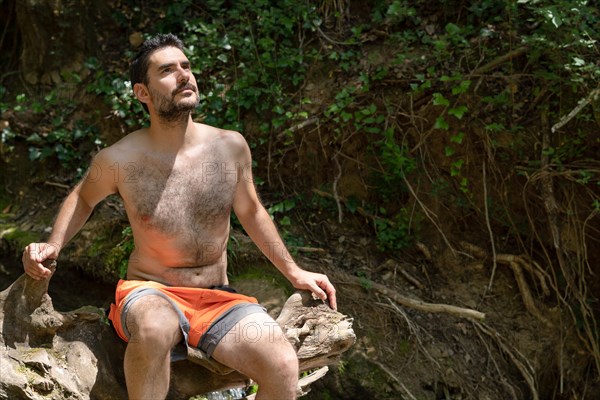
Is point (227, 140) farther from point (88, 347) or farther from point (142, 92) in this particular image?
point (88, 347)

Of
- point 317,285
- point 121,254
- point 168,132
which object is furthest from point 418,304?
point 168,132

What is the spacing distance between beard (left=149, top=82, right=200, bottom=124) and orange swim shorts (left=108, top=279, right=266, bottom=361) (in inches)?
27.4

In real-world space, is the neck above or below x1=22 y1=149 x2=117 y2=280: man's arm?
above

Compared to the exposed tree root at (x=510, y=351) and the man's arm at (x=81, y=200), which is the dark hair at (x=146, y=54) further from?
the exposed tree root at (x=510, y=351)

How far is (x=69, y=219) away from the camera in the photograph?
3404mm

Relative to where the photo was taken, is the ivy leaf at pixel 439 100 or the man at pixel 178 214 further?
the ivy leaf at pixel 439 100

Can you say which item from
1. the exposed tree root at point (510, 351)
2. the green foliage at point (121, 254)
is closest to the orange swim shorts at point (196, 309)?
the green foliage at point (121, 254)

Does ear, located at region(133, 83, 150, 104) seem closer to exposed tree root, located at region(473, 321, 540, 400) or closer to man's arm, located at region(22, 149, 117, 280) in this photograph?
man's arm, located at region(22, 149, 117, 280)

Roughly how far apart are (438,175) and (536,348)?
1.29m

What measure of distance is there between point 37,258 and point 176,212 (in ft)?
1.93

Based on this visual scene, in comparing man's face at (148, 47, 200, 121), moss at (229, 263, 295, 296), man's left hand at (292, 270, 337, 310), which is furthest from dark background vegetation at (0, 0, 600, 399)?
man's face at (148, 47, 200, 121)

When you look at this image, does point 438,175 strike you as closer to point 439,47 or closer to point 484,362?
point 439,47

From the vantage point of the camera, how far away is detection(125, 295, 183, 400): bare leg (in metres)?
3.03

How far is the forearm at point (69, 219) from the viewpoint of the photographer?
3357 mm
